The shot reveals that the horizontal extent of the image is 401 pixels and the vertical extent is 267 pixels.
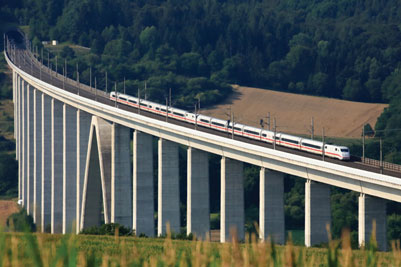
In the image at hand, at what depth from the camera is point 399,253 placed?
19594mm

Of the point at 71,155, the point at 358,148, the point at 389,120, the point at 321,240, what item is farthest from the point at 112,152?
the point at 389,120

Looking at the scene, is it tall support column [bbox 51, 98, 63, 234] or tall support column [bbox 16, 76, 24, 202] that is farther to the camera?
tall support column [bbox 16, 76, 24, 202]

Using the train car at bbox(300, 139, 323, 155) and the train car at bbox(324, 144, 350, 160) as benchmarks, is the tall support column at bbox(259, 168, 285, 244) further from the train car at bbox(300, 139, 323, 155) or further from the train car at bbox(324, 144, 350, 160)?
the train car at bbox(324, 144, 350, 160)

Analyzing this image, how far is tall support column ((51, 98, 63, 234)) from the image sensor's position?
13062 centimetres

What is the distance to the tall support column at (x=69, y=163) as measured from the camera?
412 ft

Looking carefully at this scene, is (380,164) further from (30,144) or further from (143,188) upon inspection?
(30,144)

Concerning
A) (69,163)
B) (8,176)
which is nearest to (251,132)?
(69,163)

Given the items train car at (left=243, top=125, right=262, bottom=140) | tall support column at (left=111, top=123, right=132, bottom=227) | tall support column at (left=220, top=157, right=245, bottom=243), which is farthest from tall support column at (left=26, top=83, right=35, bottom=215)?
tall support column at (left=220, top=157, right=245, bottom=243)

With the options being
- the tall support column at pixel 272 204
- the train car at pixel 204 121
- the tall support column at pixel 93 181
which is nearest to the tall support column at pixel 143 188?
the train car at pixel 204 121

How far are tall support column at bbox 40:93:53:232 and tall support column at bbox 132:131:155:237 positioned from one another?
32113mm

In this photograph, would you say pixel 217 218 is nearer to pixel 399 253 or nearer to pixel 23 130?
pixel 23 130

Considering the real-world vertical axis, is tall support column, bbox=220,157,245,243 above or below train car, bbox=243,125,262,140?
below

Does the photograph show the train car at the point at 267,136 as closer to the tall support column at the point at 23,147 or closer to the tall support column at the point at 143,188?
the tall support column at the point at 143,188

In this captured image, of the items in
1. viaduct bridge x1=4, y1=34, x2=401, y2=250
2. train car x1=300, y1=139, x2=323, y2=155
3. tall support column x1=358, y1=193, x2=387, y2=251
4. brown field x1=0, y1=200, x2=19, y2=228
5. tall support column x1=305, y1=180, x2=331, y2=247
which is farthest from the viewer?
brown field x1=0, y1=200, x2=19, y2=228
